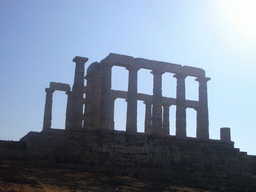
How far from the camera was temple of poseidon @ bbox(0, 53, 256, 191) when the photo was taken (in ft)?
90.6

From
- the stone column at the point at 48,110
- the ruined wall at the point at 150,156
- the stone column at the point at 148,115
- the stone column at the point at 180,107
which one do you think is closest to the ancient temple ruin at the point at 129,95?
the stone column at the point at 180,107

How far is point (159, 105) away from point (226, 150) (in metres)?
8.30

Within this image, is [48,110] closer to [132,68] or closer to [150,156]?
[132,68]

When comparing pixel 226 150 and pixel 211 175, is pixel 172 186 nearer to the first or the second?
pixel 211 175

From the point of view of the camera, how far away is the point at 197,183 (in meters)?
28.5

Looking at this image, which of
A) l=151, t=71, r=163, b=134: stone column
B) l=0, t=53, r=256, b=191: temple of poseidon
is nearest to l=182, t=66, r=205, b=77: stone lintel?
l=0, t=53, r=256, b=191: temple of poseidon

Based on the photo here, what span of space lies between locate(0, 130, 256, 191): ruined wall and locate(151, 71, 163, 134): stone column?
281cm

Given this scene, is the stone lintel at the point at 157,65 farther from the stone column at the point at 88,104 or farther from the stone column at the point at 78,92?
the stone column at the point at 88,104

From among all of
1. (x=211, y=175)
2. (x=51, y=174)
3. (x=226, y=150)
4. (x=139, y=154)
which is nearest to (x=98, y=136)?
(x=139, y=154)

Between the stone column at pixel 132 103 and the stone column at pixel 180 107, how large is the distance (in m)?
5.39

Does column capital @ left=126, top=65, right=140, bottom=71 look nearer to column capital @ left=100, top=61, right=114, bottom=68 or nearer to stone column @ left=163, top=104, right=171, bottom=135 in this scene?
column capital @ left=100, top=61, right=114, bottom=68

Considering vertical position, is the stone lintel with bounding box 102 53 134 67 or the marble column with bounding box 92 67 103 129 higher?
the stone lintel with bounding box 102 53 134 67

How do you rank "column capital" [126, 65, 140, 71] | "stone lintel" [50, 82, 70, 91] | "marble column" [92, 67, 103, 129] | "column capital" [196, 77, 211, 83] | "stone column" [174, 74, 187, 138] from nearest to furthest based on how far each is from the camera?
"column capital" [126, 65, 140, 71] → "marble column" [92, 67, 103, 129] → "stone column" [174, 74, 187, 138] → "column capital" [196, 77, 211, 83] → "stone lintel" [50, 82, 70, 91]

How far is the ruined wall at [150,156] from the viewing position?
2761 cm
